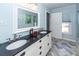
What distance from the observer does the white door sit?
158 cm

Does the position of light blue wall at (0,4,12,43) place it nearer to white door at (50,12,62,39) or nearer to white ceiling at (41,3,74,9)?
white ceiling at (41,3,74,9)

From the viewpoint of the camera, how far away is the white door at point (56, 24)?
5.19 ft

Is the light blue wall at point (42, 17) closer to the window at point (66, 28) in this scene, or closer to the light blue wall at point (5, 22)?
the window at point (66, 28)

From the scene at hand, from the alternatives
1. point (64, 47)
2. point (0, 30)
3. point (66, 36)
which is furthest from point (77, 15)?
point (0, 30)

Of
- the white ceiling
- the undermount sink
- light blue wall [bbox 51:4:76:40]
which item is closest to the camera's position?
the undermount sink

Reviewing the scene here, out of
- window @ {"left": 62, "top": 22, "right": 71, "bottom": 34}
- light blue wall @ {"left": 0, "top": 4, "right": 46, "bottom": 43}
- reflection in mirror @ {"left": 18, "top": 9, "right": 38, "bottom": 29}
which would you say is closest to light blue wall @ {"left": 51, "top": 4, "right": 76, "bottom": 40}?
window @ {"left": 62, "top": 22, "right": 71, "bottom": 34}

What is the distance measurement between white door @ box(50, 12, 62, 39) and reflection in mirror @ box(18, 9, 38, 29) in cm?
29

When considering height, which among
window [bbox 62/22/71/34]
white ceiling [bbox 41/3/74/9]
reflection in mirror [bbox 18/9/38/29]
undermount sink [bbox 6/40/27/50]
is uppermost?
white ceiling [bbox 41/3/74/9]

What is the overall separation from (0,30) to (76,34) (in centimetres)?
123

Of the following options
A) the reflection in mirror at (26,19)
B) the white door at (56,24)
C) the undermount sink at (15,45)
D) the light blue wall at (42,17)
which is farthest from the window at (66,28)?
the undermount sink at (15,45)

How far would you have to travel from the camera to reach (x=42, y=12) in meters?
1.60

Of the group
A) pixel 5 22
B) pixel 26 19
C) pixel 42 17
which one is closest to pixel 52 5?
pixel 42 17

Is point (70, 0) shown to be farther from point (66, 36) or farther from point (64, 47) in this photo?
point (64, 47)

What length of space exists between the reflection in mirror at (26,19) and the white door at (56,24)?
29 cm
